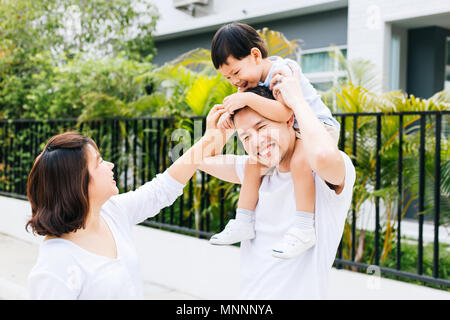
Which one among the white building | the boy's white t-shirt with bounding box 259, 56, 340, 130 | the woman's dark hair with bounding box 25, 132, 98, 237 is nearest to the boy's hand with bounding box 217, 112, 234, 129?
the boy's white t-shirt with bounding box 259, 56, 340, 130

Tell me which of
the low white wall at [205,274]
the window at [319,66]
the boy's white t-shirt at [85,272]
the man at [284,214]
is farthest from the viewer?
Result: the window at [319,66]

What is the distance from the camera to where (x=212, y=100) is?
5922 millimetres

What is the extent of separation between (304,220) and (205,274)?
12.4ft

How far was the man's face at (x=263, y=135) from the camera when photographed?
5.02 ft

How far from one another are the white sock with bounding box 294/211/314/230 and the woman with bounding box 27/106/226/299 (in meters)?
0.54

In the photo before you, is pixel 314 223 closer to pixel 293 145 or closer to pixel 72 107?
pixel 293 145

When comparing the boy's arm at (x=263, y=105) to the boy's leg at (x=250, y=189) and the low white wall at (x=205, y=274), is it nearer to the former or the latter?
the boy's leg at (x=250, y=189)

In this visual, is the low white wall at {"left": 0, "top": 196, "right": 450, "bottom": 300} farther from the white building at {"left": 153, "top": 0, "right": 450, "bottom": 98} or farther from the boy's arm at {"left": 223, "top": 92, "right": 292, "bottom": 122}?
the white building at {"left": 153, "top": 0, "right": 450, "bottom": 98}

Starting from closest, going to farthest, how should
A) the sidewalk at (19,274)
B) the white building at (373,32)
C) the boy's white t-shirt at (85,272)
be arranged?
the boy's white t-shirt at (85,272), the sidewalk at (19,274), the white building at (373,32)

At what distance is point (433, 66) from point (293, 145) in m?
7.01

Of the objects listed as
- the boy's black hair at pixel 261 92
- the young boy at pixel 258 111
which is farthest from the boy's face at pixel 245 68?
the boy's black hair at pixel 261 92

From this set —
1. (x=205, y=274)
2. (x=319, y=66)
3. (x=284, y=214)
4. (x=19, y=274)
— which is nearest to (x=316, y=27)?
(x=319, y=66)

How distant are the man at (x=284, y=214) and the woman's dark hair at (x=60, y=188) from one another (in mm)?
510

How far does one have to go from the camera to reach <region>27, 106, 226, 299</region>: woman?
1.42 m
